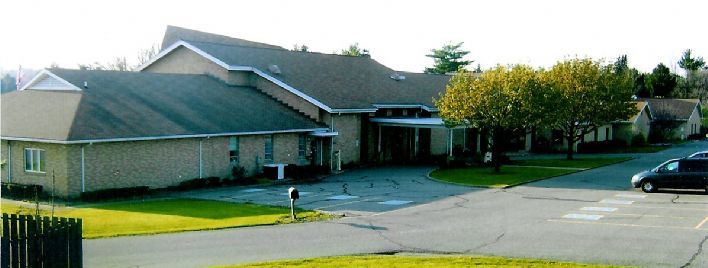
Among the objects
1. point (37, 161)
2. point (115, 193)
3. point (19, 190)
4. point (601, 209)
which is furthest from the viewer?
point (37, 161)

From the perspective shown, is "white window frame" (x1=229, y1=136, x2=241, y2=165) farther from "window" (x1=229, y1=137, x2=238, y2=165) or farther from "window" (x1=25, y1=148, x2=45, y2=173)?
"window" (x1=25, y1=148, x2=45, y2=173)

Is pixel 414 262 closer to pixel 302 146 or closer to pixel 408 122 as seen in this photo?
pixel 302 146

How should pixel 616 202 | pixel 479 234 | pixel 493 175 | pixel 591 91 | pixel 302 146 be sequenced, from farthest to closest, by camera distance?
pixel 591 91 → pixel 302 146 → pixel 493 175 → pixel 616 202 → pixel 479 234

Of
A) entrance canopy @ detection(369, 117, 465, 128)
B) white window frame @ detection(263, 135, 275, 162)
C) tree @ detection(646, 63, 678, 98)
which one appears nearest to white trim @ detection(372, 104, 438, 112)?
entrance canopy @ detection(369, 117, 465, 128)

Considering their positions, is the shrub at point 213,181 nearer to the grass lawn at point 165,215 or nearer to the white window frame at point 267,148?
the white window frame at point 267,148

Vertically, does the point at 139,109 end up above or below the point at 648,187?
above

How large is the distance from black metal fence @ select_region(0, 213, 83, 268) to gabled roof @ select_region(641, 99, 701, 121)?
7660 centimetres

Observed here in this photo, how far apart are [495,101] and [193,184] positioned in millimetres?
15667

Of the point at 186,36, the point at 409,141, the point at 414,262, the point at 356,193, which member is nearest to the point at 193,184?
the point at 356,193

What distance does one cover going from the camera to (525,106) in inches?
1478

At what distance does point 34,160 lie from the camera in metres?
30.8

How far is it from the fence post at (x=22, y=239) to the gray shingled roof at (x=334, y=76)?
103 feet

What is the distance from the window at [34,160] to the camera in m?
30.4

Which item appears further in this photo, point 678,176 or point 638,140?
point 638,140
